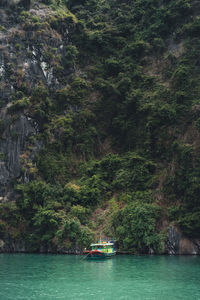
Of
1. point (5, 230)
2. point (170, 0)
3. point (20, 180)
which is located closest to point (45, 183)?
point (20, 180)

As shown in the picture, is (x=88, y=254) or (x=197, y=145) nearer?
(x=88, y=254)

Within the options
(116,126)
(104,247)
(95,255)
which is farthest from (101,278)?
(116,126)

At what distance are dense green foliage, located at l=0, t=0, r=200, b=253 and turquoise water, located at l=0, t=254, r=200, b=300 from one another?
5.79 meters

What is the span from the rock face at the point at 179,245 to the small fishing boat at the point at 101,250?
Answer: 5.19 meters

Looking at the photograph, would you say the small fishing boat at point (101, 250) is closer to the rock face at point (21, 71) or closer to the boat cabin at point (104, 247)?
the boat cabin at point (104, 247)

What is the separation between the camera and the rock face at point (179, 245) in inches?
1421

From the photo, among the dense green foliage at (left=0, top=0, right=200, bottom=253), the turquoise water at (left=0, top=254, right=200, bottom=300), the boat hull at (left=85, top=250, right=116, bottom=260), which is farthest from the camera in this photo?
the dense green foliage at (left=0, top=0, right=200, bottom=253)

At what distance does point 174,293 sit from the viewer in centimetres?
1988

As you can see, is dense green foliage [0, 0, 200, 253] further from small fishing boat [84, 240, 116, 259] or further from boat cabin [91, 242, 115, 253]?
boat cabin [91, 242, 115, 253]

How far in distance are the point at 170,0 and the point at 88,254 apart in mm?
37223

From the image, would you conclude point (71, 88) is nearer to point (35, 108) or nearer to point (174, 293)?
point (35, 108)

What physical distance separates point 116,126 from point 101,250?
20065mm

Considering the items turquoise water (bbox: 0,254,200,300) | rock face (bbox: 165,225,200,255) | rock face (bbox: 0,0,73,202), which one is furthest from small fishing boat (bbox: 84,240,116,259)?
rock face (bbox: 0,0,73,202)

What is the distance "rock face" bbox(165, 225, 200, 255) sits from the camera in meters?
36.1
